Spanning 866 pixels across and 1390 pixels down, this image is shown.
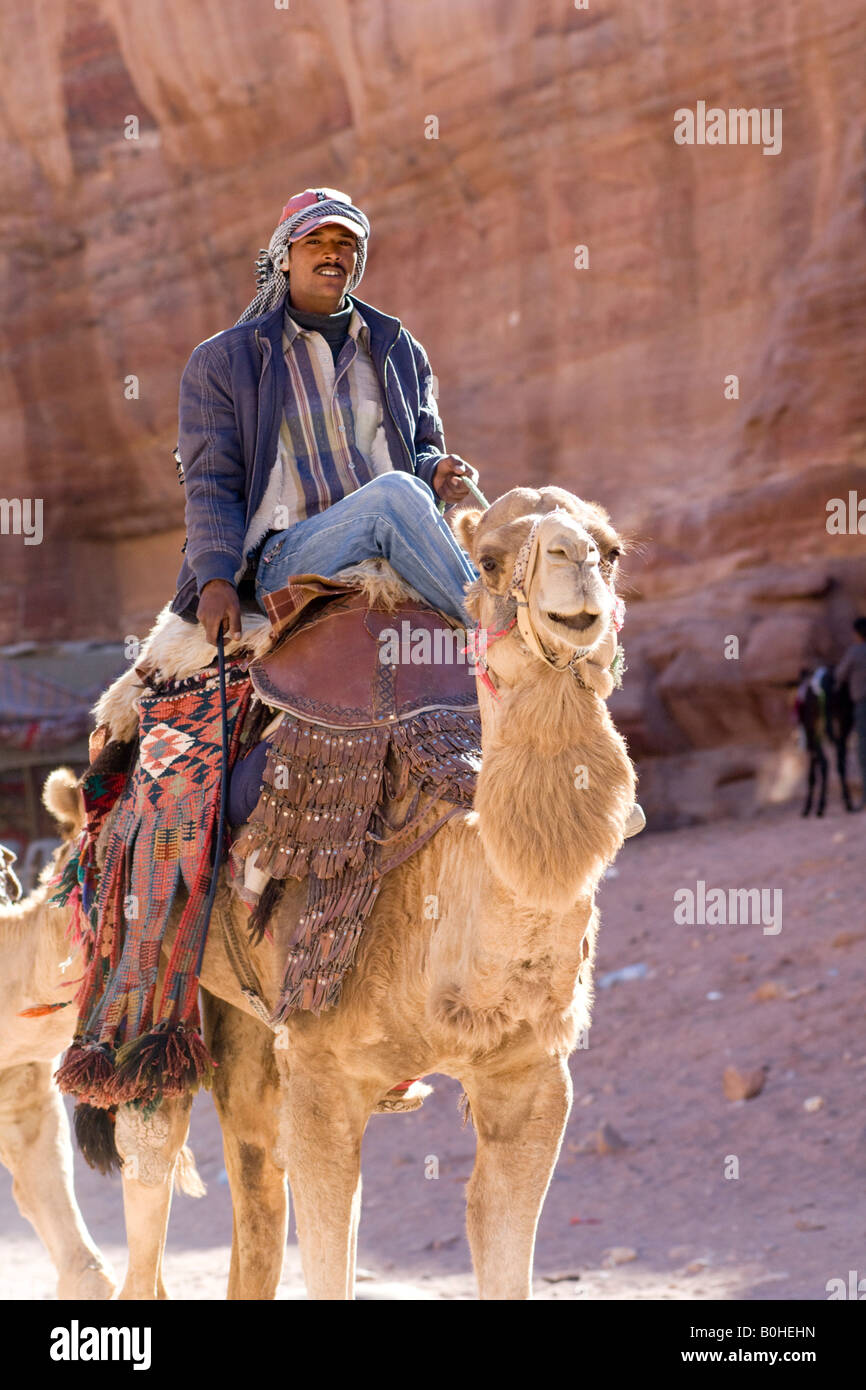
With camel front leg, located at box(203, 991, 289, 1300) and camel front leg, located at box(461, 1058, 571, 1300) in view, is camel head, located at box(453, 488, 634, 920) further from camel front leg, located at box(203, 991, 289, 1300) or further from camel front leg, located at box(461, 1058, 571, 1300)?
camel front leg, located at box(203, 991, 289, 1300)

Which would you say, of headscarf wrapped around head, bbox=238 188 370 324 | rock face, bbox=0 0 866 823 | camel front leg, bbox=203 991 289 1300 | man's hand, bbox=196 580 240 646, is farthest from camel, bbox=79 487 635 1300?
rock face, bbox=0 0 866 823

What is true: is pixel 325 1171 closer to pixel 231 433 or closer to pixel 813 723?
pixel 231 433

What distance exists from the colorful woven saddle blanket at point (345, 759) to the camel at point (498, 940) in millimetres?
81

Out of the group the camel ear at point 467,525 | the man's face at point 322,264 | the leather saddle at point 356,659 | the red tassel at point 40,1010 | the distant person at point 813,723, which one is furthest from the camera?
the distant person at point 813,723

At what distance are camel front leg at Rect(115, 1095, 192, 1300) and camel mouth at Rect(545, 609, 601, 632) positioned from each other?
2.09m

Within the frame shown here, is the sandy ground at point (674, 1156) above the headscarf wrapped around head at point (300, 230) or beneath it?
beneath

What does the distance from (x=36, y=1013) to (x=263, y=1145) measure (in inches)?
46.4

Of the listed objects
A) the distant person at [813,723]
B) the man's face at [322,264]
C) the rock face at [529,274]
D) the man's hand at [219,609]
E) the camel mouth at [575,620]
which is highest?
the rock face at [529,274]

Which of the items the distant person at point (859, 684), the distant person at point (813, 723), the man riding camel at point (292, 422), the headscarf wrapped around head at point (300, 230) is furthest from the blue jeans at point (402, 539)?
the distant person at point (813, 723)

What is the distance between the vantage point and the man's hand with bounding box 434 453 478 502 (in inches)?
174

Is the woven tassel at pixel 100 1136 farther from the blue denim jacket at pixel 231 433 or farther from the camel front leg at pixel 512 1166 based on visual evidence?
the blue denim jacket at pixel 231 433

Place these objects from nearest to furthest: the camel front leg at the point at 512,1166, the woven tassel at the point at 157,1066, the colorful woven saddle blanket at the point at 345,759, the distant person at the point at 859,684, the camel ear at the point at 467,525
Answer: the camel ear at the point at 467,525
the camel front leg at the point at 512,1166
the colorful woven saddle blanket at the point at 345,759
the woven tassel at the point at 157,1066
the distant person at the point at 859,684

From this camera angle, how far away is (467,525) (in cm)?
344

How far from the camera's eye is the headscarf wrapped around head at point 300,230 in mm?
4473
